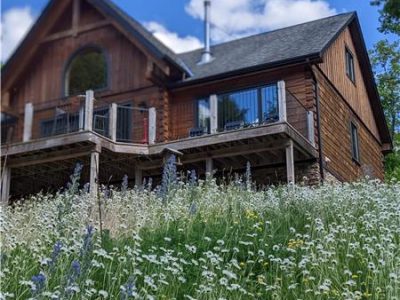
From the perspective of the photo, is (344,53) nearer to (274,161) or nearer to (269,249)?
(274,161)

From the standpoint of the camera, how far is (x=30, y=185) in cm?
1675

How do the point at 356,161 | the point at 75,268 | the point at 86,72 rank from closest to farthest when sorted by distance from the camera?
the point at 75,268 < the point at 86,72 < the point at 356,161

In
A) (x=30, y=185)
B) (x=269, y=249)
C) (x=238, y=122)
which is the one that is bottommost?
(x=269, y=249)

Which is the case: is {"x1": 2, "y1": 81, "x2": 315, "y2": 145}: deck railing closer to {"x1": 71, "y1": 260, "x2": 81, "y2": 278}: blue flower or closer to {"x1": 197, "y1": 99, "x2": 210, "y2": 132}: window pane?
{"x1": 197, "y1": 99, "x2": 210, "y2": 132}: window pane

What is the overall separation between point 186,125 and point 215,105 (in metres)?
2.86

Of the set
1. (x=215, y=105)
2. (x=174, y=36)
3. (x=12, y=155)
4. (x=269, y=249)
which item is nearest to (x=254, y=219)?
(x=269, y=249)

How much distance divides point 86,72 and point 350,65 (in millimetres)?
8568

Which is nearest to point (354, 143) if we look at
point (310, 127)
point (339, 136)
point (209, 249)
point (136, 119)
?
point (339, 136)

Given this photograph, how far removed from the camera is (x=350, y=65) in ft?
63.7

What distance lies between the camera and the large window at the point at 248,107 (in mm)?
14438

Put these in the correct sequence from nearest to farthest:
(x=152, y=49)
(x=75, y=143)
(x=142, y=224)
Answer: (x=142, y=224), (x=75, y=143), (x=152, y=49)

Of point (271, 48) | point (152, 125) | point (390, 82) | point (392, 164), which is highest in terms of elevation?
point (390, 82)

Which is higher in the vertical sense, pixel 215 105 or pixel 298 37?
pixel 298 37

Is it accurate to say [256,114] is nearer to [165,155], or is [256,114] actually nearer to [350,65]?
[165,155]
